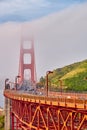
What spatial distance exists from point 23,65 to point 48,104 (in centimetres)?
7905

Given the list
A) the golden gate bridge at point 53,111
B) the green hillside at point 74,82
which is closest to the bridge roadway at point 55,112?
the golden gate bridge at point 53,111

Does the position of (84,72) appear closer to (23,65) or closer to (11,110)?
(23,65)

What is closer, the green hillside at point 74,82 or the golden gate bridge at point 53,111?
the golden gate bridge at point 53,111

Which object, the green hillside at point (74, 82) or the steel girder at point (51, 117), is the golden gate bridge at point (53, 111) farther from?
the green hillside at point (74, 82)

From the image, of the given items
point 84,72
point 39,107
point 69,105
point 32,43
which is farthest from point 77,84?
point 69,105

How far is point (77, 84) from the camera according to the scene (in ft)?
317

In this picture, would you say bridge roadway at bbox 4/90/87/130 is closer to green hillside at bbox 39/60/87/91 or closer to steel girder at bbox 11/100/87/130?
steel girder at bbox 11/100/87/130

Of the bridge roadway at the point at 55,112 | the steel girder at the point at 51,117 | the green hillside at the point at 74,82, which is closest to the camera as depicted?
the bridge roadway at the point at 55,112

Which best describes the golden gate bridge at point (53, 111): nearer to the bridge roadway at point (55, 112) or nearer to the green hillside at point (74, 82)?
the bridge roadway at point (55, 112)

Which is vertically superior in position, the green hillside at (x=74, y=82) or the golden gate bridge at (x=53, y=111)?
the green hillside at (x=74, y=82)

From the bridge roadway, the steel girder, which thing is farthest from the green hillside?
the bridge roadway

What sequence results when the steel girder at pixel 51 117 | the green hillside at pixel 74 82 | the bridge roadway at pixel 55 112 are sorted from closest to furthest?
1. the bridge roadway at pixel 55 112
2. the steel girder at pixel 51 117
3. the green hillside at pixel 74 82

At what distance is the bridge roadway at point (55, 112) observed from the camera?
3578 centimetres

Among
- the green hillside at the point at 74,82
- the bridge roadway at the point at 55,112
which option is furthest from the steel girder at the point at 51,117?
the green hillside at the point at 74,82
